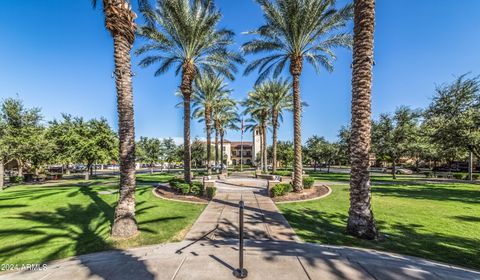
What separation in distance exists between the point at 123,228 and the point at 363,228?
7.06 metres

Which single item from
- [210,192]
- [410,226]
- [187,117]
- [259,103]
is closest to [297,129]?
[210,192]

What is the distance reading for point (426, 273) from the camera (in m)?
4.16

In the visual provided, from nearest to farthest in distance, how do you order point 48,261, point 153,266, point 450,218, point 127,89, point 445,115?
1. point 153,266
2. point 48,261
3. point 127,89
4. point 450,218
5. point 445,115

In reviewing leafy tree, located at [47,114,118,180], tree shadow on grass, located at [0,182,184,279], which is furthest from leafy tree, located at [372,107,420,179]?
leafy tree, located at [47,114,118,180]

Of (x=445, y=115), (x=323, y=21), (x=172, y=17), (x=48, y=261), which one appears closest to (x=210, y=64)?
(x=172, y=17)

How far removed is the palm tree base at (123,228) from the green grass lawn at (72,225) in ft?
0.81

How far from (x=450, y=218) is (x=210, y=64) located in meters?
16.5

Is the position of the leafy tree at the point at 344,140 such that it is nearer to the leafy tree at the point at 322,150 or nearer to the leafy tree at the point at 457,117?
the leafy tree at the point at 322,150

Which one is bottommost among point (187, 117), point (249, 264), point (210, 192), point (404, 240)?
point (404, 240)

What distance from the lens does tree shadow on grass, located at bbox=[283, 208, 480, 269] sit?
5.46 m

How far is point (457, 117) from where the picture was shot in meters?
18.2

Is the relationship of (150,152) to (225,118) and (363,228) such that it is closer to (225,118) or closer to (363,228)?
(225,118)

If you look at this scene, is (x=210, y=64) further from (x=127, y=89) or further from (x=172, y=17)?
(x=127, y=89)

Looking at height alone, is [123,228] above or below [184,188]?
below
